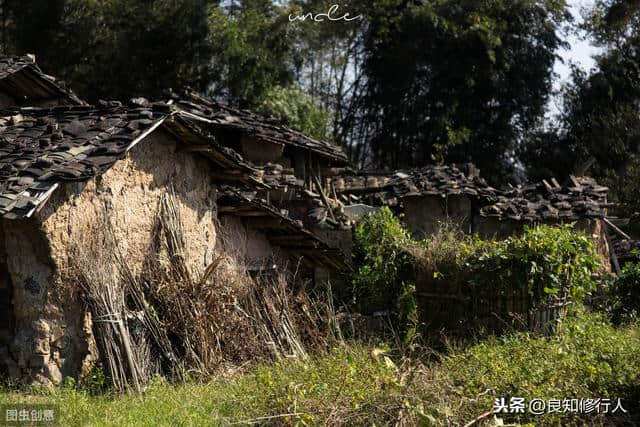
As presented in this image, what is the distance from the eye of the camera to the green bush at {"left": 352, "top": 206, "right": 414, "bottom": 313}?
33.5ft

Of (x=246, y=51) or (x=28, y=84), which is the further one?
(x=246, y=51)

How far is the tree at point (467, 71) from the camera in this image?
2181 centimetres

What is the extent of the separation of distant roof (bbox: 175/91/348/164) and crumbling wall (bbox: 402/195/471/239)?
196cm

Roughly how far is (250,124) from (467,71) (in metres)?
10.0

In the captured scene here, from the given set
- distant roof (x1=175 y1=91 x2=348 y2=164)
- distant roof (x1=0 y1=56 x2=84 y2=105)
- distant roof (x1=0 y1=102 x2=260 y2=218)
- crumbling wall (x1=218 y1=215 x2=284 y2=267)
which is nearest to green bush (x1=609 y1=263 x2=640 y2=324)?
crumbling wall (x1=218 y1=215 x2=284 y2=267)

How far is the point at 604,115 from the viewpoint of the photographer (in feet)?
69.4

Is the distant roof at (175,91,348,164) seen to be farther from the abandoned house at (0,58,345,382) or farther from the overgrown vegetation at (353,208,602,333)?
the overgrown vegetation at (353,208,602,333)

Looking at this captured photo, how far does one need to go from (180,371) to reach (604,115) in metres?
16.7

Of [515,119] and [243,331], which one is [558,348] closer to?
[243,331]

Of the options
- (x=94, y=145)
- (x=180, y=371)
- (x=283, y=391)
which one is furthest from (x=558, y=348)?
(x=94, y=145)

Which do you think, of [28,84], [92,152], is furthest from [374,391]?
[28,84]

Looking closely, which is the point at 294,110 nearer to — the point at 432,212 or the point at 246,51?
the point at 246,51

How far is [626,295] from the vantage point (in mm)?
9594

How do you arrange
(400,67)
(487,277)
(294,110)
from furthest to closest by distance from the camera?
(400,67) → (294,110) → (487,277)
